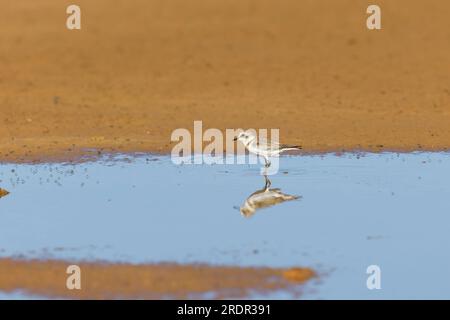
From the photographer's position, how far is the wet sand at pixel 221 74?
51.3 feet

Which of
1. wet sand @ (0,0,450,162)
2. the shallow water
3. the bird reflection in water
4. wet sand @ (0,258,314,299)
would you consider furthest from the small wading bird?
wet sand @ (0,258,314,299)

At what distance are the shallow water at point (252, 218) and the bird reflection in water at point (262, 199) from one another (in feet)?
0.29

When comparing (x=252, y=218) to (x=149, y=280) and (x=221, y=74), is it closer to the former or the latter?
(x=149, y=280)

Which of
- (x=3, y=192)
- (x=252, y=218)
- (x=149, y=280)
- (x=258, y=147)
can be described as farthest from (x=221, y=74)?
(x=149, y=280)

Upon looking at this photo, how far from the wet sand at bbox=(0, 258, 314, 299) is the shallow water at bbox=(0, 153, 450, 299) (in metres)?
0.23

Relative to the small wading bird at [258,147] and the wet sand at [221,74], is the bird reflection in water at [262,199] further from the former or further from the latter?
the wet sand at [221,74]

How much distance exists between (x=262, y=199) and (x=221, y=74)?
9.75 meters

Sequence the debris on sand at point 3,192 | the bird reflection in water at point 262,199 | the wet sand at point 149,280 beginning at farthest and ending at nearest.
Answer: the debris on sand at point 3,192, the bird reflection in water at point 262,199, the wet sand at point 149,280

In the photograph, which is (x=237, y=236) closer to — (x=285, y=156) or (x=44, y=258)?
(x=44, y=258)

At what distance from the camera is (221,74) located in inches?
806

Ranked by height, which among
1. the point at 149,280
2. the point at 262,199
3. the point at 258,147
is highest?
the point at 258,147

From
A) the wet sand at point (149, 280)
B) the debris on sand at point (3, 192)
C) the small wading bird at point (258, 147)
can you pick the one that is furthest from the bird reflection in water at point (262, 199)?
the debris on sand at point (3, 192)

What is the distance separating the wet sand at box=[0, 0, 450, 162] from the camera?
15.6 metres
